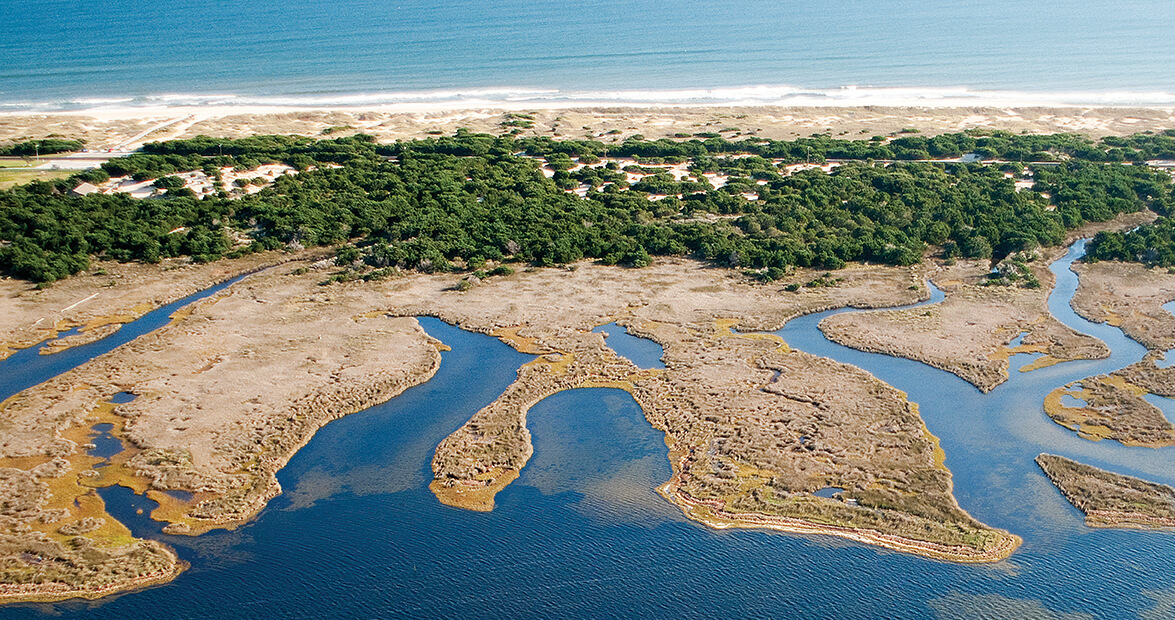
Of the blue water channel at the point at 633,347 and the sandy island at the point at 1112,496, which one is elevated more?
the blue water channel at the point at 633,347

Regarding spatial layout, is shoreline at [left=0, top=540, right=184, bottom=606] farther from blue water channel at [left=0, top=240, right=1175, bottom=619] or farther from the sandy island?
the sandy island

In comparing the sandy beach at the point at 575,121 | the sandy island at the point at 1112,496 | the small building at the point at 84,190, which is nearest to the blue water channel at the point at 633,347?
the sandy island at the point at 1112,496

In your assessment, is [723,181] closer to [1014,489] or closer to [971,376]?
[971,376]

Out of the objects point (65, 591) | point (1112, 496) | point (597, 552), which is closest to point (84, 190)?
point (65, 591)

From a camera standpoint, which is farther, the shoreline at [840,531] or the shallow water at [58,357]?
the shallow water at [58,357]

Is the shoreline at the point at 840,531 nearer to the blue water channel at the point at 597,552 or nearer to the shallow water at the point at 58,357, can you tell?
the blue water channel at the point at 597,552

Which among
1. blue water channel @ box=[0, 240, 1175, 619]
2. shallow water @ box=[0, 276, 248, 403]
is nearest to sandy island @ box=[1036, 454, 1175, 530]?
blue water channel @ box=[0, 240, 1175, 619]

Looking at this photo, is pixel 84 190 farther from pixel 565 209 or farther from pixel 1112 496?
pixel 1112 496
